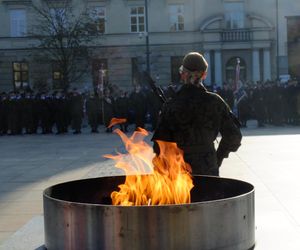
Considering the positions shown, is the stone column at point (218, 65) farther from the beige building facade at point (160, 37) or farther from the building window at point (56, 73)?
the building window at point (56, 73)

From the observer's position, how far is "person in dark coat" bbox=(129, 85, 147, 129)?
78.0 feet

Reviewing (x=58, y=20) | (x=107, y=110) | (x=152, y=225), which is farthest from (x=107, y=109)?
(x=152, y=225)

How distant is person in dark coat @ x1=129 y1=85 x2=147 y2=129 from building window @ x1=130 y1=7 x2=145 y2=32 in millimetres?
21405

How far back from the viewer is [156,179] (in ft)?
14.6

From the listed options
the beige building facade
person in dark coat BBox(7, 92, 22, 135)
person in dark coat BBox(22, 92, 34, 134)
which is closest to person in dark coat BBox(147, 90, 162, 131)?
person in dark coat BBox(22, 92, 34, 134)

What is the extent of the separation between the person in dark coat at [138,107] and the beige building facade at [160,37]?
19.2 m

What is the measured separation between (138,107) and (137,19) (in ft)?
73.5

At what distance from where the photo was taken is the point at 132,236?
3.79 m

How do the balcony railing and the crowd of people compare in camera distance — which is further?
the balcony railing

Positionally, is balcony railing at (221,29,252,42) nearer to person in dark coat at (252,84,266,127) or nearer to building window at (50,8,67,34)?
building window at (50,8,67,34)

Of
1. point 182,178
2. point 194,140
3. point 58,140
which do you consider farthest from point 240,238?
point 58,140

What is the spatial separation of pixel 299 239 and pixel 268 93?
19.1 metres

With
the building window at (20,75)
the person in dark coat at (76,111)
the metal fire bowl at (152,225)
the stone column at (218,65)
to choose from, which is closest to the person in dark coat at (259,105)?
the person in dark coat at (76,111)

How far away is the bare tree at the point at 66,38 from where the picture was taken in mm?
38688
